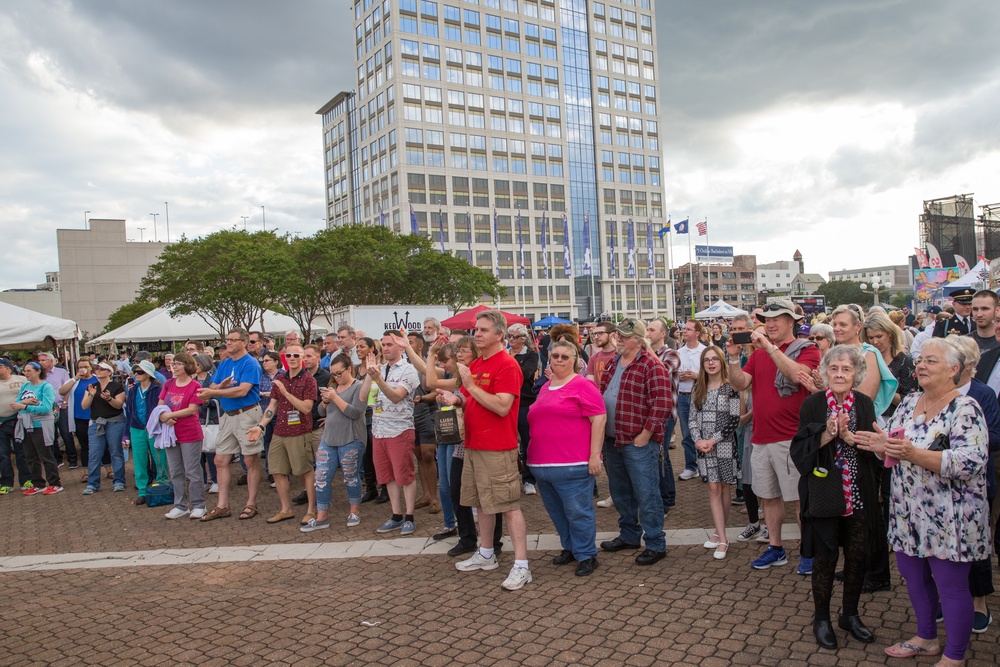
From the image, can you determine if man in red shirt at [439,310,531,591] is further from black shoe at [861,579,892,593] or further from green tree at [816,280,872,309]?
green tree at [816,280,872,309]

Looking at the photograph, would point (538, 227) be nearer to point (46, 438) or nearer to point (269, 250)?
point (269, 250)

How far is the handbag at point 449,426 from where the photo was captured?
5328mm

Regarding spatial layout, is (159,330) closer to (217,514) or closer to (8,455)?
(8,455)

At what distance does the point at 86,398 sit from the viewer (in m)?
9.98

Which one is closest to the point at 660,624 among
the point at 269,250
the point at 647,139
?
the point at 269,250

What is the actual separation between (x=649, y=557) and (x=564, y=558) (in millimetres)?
694

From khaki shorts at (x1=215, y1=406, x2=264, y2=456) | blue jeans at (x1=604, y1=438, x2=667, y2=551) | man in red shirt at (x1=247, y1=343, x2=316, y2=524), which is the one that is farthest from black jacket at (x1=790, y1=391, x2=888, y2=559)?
khaki shorts at (x1=215, y1=406, x2=264, y2=456)

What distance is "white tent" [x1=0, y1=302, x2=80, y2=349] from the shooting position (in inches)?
529

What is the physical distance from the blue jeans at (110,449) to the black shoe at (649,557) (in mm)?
8003

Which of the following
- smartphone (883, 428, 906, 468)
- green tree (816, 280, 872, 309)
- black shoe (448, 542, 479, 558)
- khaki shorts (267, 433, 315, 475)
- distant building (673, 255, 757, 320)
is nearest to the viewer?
smartphone (883, 428, 906, 468)

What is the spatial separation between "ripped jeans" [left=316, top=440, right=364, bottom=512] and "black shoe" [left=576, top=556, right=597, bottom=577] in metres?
2.79

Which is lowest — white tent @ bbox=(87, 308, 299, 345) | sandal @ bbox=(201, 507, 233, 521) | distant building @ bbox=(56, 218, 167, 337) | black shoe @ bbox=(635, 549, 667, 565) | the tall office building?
sandal @ bbox=(201, 507, 233, 521)

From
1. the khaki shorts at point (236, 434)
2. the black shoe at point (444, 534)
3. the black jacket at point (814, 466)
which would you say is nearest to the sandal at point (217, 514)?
the khaki shorts at point (236, 434)

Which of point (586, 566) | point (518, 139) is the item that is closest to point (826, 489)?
A: point (586, 566)
